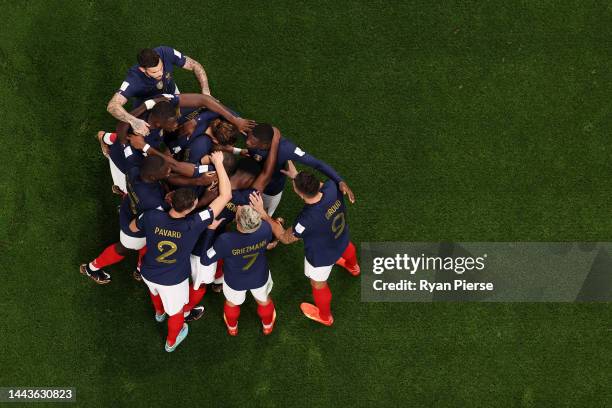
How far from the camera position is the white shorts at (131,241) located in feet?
18.8

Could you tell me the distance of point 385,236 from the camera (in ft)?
22.0

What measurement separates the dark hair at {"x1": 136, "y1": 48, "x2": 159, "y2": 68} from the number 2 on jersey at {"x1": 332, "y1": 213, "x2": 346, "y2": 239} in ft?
7.49

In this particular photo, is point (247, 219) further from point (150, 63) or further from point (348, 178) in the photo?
point (348, 178)

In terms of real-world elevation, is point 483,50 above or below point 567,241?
above

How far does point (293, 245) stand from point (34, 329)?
3036 mm

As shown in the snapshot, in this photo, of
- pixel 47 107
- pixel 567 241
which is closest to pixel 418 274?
pixel 567 241

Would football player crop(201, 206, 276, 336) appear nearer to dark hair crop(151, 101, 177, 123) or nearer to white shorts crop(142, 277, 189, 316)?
white shorts crop(142, 277, 189, 316)

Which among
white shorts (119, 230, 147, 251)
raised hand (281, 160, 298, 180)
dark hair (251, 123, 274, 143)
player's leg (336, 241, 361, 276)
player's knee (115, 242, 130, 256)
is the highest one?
dark hair (251, 123, 274, 143)

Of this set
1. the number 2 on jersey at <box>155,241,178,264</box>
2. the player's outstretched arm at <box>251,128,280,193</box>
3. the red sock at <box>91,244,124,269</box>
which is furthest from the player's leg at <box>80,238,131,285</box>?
the player's outstretched arm at <box>251,128,280,193</box>

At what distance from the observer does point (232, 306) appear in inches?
233

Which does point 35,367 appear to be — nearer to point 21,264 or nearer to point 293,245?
point 21,264

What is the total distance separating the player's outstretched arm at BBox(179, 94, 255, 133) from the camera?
18.6 feet

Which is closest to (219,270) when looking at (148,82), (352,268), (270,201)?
(270,201)

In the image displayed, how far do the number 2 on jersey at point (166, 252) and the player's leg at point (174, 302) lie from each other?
355 millimetres
